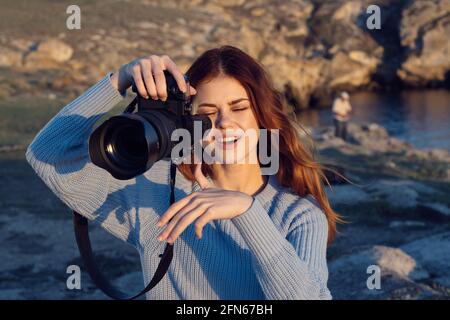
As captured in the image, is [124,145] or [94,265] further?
[94,265]

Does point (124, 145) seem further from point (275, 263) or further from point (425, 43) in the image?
point (425, 43)

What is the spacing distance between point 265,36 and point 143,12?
7.28m

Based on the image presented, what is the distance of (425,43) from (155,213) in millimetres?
37520

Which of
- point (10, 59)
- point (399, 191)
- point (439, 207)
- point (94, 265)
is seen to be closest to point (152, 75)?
point (94, 265)

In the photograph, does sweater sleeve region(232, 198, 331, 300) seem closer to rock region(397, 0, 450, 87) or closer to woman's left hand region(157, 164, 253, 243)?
woman's left hand region(157, 164, 253, 243)

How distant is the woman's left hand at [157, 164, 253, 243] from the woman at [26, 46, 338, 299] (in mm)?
165

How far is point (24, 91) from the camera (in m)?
18.2

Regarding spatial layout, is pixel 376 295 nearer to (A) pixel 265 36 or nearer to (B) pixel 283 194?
(B) pixel 283 194

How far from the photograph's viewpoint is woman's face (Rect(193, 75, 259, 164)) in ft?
8.52

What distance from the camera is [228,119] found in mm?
2604

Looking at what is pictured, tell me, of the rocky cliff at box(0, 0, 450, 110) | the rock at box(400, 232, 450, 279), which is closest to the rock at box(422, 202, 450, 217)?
the rock at box(400, 232, 450, 279)

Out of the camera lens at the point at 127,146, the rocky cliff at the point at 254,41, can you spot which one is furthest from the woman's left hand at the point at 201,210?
the rocky cliff at the point at 254,41

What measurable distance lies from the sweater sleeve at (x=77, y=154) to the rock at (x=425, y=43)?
37.4 meters

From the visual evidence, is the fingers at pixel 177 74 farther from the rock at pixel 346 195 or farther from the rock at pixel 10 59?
the rock at pixel 10 59
